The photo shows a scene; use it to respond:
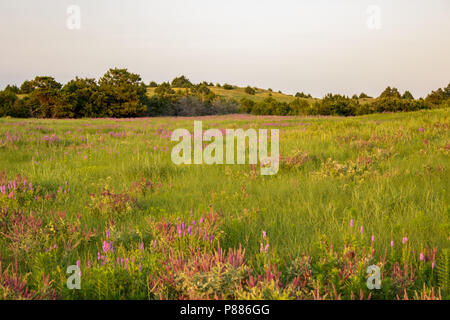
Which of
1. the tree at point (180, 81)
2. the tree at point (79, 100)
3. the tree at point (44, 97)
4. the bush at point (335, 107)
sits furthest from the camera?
the tree at point (180, 81)

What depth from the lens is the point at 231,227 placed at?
10.2 feet

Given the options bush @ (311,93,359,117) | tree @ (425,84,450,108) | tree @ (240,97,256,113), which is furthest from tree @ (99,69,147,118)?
tree @ (425,84,450,108)

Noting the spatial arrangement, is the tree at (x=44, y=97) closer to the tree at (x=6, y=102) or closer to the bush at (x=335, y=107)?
the tree at (x=6, y=102)

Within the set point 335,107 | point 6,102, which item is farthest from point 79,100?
point 335,107

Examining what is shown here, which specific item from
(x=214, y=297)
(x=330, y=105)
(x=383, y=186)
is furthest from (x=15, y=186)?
(x=330, y=105)

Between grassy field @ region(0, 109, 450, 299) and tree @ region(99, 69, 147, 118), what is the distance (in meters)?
49.4

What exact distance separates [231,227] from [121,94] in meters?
57.1

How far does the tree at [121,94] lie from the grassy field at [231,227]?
162 feet

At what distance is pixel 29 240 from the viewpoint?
8.90 ft

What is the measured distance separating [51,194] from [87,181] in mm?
1005

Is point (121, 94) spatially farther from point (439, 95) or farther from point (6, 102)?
point (439, 95)

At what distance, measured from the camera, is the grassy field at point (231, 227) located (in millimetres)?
1981

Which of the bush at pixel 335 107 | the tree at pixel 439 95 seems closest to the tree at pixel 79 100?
the bush at pixel 335 107
